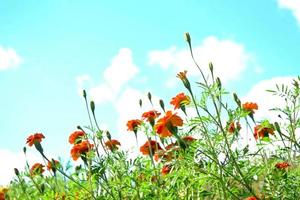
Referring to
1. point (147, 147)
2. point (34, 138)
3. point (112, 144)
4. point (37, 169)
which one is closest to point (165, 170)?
point (147, 147)

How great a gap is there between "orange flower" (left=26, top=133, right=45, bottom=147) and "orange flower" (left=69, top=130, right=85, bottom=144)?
0.32m

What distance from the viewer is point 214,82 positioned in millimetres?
3520

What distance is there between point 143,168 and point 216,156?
1038 millimetres

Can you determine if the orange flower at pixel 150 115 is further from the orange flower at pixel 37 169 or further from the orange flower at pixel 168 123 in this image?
the orange flower at pixel 37 169

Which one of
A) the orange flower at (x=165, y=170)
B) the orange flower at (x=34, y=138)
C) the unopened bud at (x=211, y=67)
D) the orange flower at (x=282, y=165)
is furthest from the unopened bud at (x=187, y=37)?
the orange flower at (x=34, y=138)

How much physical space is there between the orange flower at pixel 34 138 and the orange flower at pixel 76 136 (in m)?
0.32

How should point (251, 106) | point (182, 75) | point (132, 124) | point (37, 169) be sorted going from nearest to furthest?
1. point (182, 75)
2. point (251, 106)
3. point (132, 124)
4. point (37, 169)

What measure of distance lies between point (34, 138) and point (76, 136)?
1.51 ft

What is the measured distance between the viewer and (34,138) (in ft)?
16.5

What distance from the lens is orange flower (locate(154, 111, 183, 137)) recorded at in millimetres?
3703

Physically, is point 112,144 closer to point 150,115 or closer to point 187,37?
point 150,115

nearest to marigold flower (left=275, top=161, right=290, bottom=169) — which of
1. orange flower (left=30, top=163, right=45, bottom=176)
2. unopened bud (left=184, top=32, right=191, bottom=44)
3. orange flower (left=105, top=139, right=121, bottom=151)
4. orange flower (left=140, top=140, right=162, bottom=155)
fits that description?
unopened bud (left=184, top=32, right=191, bottom=44)

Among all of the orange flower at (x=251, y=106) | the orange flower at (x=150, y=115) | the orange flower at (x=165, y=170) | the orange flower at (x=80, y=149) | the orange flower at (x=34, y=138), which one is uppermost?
the orange flower at (x=34, y=138)

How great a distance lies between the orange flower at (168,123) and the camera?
3703mm
